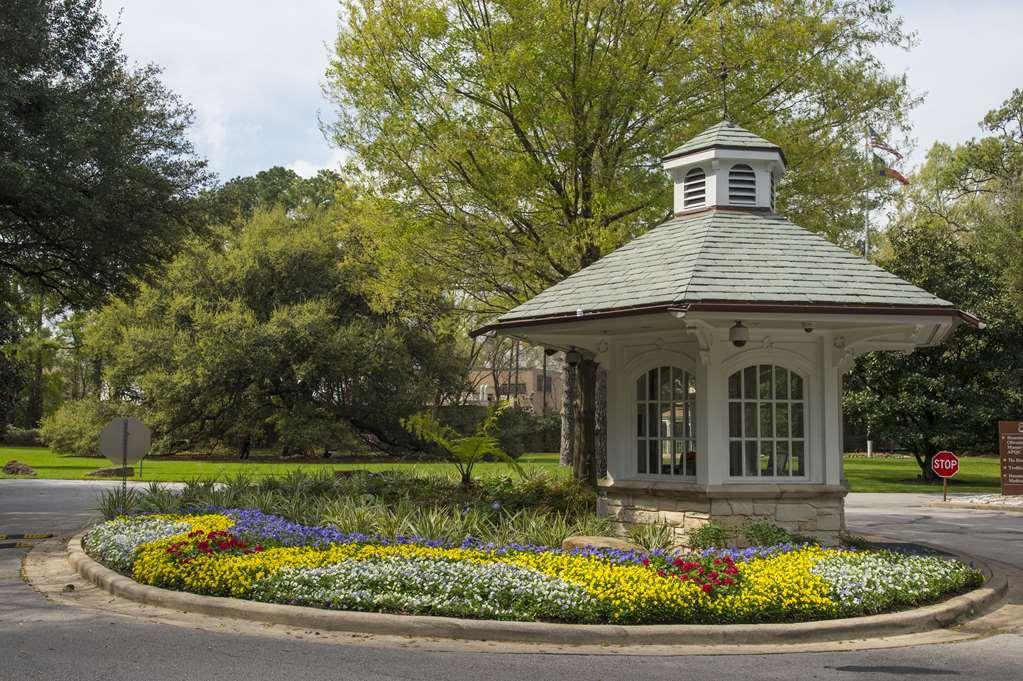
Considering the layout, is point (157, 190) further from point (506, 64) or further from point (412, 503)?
point (412, 503)

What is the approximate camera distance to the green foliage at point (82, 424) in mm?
37000

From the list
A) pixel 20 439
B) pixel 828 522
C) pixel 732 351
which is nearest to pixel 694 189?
pixel 732 351

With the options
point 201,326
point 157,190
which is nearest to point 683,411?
point 157,190

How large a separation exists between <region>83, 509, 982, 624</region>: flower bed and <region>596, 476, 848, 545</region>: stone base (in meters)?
1.01

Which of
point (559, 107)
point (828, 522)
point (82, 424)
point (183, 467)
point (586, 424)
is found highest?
point (559, 107)

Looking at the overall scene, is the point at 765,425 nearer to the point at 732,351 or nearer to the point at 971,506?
the point at 732,351

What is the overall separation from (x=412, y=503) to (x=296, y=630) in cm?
505

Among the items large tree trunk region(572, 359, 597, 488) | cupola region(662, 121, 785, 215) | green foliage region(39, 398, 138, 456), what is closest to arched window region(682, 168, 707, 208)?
cupola region(662, 121, 785, 215)

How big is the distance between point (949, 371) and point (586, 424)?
55.7 ft

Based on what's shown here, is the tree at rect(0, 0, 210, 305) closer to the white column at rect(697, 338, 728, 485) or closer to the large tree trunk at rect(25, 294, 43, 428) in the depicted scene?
the white column at rect(697, 338, 728, 485)

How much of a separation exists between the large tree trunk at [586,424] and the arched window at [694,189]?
3806 mm

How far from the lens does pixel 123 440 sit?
1376cm

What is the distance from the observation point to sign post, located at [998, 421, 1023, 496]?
21.6m

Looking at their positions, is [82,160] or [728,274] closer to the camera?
[728,274]
